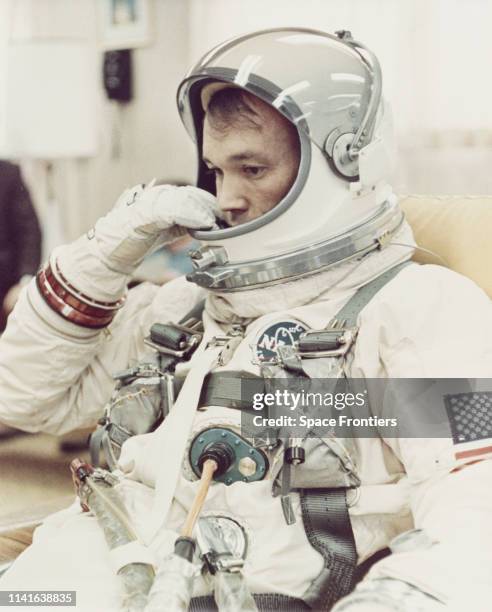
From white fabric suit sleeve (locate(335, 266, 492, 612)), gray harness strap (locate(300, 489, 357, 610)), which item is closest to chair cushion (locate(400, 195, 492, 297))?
white fabric suit sleeve (locate(335, 266, 492, 612))

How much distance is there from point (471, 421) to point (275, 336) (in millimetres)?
247

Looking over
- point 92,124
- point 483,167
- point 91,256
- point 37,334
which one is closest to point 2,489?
point 37,334

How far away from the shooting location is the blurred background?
1426 mm

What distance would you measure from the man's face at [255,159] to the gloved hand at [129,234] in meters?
0.05

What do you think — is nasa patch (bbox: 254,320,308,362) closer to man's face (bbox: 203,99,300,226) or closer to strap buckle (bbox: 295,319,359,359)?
strap buckle (bbox: 295,319,359,359)

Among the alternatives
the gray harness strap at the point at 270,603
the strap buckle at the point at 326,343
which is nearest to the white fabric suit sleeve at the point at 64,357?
the strap buckle at the point at 326,343

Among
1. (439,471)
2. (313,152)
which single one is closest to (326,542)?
(439,471)

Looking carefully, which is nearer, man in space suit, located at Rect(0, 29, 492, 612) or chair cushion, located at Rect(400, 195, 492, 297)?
man in space suit, located at Rect(0, 29, 492, 612)

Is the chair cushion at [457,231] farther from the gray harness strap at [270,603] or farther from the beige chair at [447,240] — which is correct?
the gray harness strap at [270,603]

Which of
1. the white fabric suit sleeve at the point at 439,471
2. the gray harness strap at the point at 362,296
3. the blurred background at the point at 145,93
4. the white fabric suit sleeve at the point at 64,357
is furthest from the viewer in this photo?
the blurred background at the point at 145,93

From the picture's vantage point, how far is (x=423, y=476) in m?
0.71

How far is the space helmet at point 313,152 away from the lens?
0.86 meters

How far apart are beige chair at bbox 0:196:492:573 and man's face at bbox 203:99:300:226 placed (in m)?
0.25

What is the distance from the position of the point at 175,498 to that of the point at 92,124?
1650 millimetres
